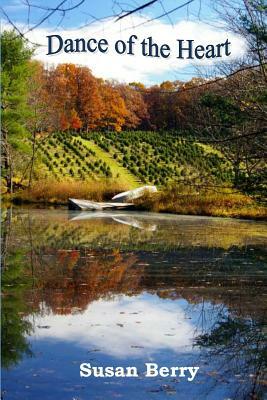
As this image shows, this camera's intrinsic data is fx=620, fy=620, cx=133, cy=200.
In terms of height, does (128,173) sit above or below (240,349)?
above

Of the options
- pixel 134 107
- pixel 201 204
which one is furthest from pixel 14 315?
pixel 134 107

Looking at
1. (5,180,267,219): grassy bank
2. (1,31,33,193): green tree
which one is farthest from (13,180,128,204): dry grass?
(1,31,33,193): green tree

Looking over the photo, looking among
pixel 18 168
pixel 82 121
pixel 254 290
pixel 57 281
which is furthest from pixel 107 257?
pixel 82 121

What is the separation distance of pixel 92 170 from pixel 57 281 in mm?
30304

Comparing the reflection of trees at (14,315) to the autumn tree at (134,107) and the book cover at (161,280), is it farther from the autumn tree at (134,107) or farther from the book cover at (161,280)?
the autumn tree at (134,107)

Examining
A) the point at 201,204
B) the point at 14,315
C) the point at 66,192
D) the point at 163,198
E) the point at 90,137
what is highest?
the point at 90,137

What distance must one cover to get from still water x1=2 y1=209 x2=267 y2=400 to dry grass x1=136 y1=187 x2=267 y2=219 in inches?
349

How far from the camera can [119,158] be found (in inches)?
1687

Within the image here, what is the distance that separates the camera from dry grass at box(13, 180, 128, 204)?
29281 millimetres

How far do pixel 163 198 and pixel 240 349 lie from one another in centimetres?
2071

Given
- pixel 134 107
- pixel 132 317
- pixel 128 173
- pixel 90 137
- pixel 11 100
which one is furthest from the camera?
pixel 134 107

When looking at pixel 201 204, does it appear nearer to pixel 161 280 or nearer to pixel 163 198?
pixel 163 198

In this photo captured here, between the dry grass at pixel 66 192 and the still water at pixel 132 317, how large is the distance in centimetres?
1520

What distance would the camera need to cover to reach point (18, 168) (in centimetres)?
3450
